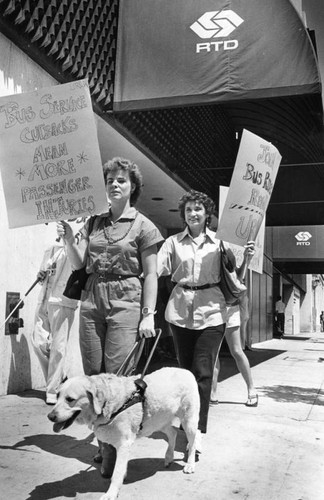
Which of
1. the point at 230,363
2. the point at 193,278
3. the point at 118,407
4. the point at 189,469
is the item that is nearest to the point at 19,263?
the point at 193,278

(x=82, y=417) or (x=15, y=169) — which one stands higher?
(x=15, y=169)

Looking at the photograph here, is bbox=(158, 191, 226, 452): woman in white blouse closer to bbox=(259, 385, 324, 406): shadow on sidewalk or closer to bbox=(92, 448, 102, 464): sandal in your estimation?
bbox=(92, 448, 102, 464): sandal

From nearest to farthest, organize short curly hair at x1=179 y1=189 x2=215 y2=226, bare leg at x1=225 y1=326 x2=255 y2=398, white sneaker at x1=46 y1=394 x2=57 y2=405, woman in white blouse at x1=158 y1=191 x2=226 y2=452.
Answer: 1. woman in white blouse at x1=158 y1=191 x2=226 y2=452
2. short curly hair at x1=179 y1=189 x2=215 y2=226
3. white sneaker at x1=46 y1=394 x2=57 y2=405
4. bare leg at x1=225 y1=326 x2=255 y2=398

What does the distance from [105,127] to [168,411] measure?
17.8 ft

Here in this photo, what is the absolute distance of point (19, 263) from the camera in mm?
6359

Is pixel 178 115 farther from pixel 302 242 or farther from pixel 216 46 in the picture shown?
pixel 302 242

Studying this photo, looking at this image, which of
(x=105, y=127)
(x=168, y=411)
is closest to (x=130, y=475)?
(x=168, y=411)

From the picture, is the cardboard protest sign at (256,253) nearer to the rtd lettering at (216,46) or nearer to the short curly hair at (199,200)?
the rtd lettering at (216,46)

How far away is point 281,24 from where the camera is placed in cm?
707

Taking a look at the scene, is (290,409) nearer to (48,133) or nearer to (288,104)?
(48,133)

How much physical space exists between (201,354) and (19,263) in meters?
2.98

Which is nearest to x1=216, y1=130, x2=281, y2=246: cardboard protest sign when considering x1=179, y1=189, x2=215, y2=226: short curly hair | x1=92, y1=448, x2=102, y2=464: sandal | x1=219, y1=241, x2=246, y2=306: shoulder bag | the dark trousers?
x1=179, y1=189, x2=215, y2=226: short curly hair

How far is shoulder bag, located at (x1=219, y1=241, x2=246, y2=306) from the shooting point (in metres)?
4.46

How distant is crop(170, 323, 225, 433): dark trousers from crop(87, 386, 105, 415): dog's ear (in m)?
1.30
